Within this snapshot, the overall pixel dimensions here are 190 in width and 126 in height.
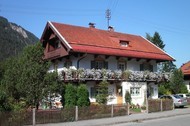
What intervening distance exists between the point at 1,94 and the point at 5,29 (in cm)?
7251

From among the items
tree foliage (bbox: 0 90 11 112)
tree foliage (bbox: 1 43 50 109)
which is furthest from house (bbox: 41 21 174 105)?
tree foliage (bbox: 0 90 11 112)

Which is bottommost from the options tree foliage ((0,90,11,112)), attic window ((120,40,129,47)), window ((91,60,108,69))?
tree foliage ((0,90,11,112))

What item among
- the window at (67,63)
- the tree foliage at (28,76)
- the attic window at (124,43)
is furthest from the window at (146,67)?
the tree foliage at (28,76)

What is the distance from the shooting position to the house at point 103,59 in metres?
31.3

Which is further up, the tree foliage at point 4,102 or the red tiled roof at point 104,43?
the red tiled roof at point 104,43

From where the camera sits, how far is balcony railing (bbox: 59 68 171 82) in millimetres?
29802

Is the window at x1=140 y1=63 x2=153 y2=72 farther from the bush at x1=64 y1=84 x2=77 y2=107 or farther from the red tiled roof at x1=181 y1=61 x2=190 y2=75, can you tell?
the red tiled roof at x1=181 y1=61 x2=190 y2=75

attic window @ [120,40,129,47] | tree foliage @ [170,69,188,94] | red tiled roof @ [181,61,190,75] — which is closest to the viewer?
attic window @ [120,40,129,47]

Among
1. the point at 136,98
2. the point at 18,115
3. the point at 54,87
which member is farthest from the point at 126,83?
the point at 18,115

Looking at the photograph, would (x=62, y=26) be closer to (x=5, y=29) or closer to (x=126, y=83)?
(x=126, y=83)

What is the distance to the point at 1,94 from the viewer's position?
1831cm

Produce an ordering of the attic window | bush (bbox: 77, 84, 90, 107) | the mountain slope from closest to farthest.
Result: bush (bbox: 77, 84, 90, 107), the attic window, the mountain slope

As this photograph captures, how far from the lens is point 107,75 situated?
104 ft

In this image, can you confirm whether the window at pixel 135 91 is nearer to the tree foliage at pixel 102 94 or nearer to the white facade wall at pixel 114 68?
the white facade wall at pixel 114 68
